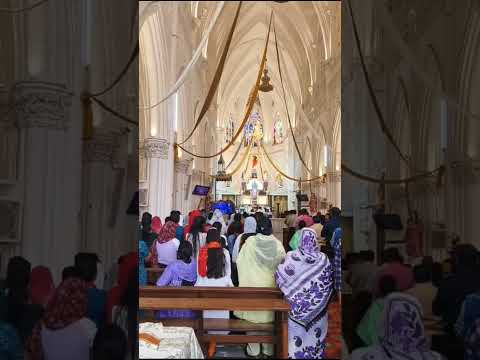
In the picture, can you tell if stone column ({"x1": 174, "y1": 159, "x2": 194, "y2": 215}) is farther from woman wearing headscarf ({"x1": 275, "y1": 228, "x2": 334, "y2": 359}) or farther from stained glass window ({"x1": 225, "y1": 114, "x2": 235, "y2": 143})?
woman wearing headscarf ({"x1": 275, "y1": 228, "x2": 334, "y2": 359})

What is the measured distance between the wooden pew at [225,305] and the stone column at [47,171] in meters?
0.35

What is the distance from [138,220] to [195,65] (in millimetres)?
322

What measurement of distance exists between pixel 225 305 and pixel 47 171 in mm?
1014

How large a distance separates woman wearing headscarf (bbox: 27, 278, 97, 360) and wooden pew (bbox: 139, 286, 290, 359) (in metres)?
0.24

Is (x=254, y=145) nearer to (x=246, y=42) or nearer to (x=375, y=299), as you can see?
(x=246, y=42)

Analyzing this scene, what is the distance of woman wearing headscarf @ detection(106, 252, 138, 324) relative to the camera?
0.73m

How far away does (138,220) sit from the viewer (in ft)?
2.47

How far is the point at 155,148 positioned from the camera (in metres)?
0.74

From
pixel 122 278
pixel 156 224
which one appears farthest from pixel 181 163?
pixel 122 278

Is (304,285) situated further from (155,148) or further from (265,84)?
(155,148)

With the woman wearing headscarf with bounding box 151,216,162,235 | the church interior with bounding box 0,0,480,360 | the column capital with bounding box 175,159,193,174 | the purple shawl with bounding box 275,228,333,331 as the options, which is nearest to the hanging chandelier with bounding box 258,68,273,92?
the church interior with bounding box 0,0,480,360

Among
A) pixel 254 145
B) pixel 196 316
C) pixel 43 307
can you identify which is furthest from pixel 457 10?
pixel 196 316

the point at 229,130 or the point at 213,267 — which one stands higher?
the point at 229,130

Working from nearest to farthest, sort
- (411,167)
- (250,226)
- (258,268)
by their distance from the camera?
(411,167) → (250,226) → (258,268)
